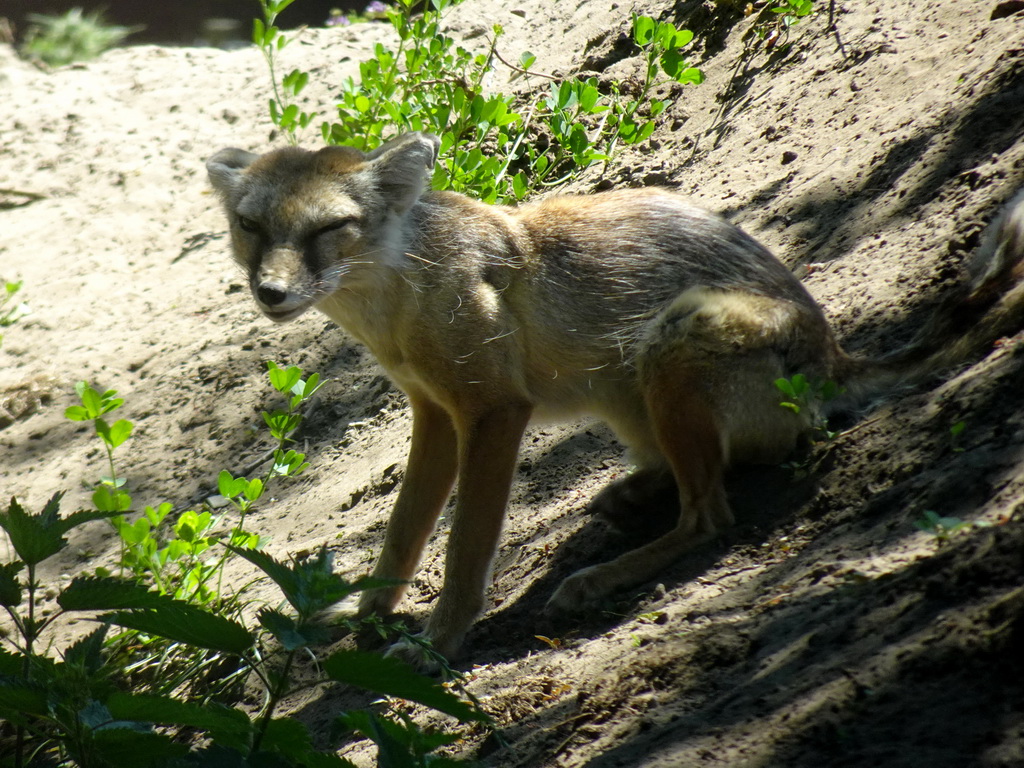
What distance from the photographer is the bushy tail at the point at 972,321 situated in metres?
3.91

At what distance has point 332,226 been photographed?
4.70 m

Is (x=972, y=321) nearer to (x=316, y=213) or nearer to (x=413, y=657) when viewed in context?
(x=413, y=657)

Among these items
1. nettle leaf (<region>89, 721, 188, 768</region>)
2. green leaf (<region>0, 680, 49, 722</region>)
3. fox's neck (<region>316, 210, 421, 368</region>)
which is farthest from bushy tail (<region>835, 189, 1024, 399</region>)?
green leaf (<region>0, 680, 49, 722</region>)

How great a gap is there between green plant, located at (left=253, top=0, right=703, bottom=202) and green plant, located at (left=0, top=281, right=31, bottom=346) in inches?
108

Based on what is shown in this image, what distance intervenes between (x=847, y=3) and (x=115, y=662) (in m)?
6.87

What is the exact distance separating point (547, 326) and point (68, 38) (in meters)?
10.6

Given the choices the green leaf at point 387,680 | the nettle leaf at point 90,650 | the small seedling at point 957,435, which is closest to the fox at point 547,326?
the small seedling at point 957,435

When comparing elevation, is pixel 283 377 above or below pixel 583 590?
above

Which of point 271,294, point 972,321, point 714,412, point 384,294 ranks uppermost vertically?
point 271,294

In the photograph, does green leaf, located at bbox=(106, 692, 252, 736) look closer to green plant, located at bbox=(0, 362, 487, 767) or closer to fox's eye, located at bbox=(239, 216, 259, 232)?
green plant, located at bbox=(0, 362, 487, 767)

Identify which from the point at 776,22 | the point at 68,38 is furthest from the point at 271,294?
the point at 68,38

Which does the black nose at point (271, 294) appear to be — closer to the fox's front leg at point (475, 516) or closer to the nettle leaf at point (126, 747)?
the fox's front leg at point (475, 516)

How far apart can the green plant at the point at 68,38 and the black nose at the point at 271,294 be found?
30.1 feet

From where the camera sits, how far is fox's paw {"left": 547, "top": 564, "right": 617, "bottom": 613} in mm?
4062
